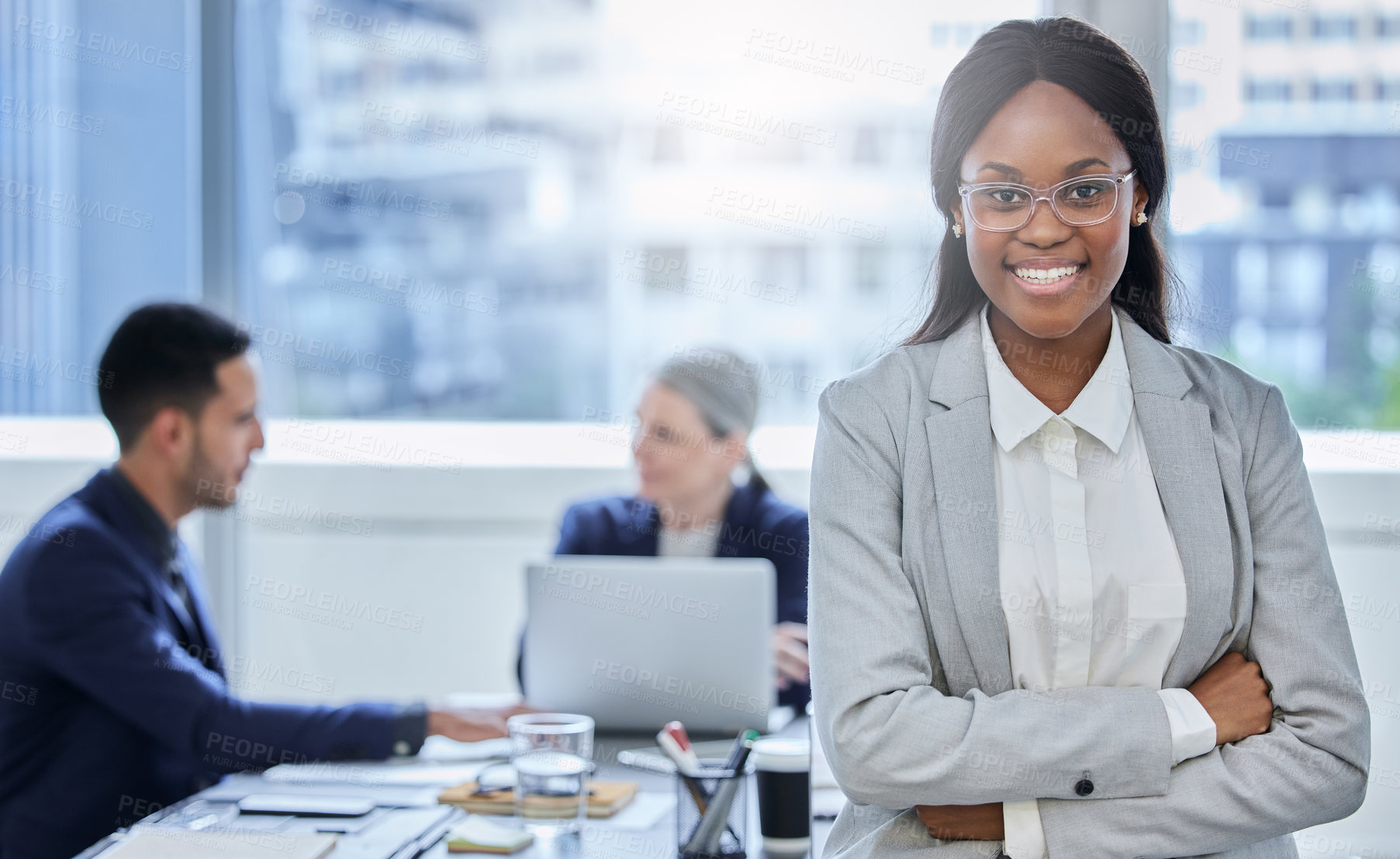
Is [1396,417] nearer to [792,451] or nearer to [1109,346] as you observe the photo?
[792,451]

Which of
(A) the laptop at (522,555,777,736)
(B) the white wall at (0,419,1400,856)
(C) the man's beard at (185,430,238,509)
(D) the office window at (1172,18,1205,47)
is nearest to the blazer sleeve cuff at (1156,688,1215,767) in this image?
(A) the laptop at (522,555,777,736)

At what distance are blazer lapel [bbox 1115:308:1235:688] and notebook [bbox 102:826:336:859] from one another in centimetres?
118

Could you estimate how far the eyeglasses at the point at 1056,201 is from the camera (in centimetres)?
149

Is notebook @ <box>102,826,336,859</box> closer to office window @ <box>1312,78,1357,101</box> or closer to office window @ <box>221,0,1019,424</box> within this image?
office window @ <box>221,0,1019,424</box>

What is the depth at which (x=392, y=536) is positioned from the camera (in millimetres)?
3990

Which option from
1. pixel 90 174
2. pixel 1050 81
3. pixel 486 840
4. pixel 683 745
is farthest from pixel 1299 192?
pixel 90 174

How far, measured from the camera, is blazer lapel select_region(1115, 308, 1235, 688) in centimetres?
148

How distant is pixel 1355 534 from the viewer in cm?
348

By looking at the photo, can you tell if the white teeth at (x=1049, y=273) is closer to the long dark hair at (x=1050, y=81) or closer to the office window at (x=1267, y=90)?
the long dark hair at (x=1050, y=81)

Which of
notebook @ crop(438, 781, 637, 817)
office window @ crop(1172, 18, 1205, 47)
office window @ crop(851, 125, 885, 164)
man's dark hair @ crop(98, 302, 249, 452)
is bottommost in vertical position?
notebook @ crop(438, 781, 637, 817)

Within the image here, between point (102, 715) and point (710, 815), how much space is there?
1.36 m

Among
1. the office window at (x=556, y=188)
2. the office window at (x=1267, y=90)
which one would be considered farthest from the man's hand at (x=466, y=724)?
the office window at (x=1267, y=90)

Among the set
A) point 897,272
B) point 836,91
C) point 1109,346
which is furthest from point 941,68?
point 1109,346

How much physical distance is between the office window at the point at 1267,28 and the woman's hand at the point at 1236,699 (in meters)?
2.81
